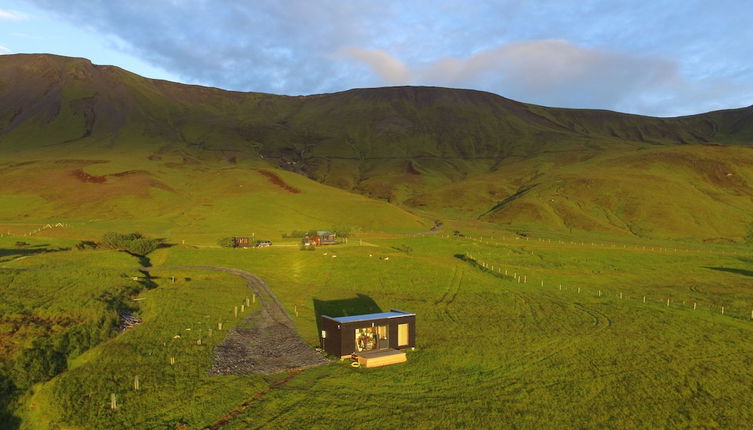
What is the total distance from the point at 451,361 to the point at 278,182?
150 m

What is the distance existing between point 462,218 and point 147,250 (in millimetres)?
124490

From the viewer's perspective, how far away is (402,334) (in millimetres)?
35844

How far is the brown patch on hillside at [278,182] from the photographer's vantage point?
16531 cm

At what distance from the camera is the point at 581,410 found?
25641 mm

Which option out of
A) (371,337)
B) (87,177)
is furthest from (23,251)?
(87,177)

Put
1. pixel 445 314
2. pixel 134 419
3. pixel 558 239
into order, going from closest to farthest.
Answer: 1. pixel 134 419
2. pixel 445 314
3. pixel 558 239

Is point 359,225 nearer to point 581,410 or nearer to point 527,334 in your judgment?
point 527,334

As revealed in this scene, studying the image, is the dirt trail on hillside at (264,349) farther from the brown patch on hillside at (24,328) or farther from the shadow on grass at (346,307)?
the brown patch on hillside at (24,328)

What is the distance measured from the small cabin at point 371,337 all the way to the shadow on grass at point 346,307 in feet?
38.5

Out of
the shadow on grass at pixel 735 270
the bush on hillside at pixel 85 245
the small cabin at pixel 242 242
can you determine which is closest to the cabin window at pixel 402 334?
the small cabin at pixel 242 242

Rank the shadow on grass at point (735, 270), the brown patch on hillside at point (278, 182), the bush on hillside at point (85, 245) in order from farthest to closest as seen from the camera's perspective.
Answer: the brown patch on hillside at point (278, 182), the shadow on grass at point (735, 270), the bush on hillside at point (85, 245)

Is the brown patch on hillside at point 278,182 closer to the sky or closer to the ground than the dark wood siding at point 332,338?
closer to the sky

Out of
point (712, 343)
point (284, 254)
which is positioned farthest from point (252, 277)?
point (712, 343)

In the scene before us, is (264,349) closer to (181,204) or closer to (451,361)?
(451,361)
